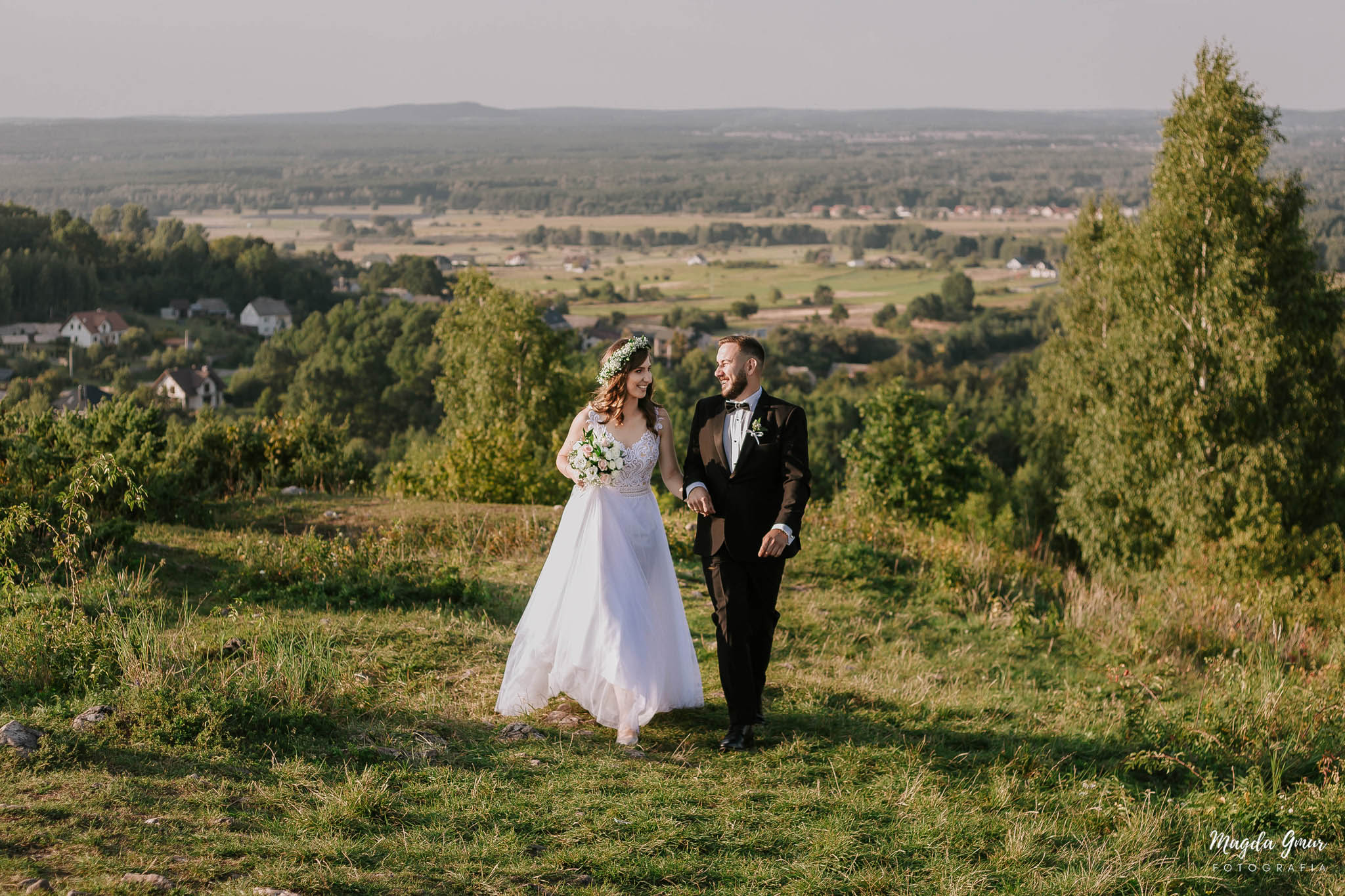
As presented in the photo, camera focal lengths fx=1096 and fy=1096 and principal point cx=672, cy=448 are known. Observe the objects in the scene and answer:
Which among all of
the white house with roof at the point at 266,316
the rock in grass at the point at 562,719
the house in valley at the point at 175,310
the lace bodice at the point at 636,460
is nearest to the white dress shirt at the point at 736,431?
the lace bodice at the point at 636,460

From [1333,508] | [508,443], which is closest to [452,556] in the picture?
[508,443]

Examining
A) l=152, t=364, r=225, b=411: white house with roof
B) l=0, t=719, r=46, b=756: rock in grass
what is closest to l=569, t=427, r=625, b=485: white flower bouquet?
l=0, t=719, r=46, b=756: rock in grass

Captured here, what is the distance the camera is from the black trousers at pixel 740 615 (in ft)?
20.3

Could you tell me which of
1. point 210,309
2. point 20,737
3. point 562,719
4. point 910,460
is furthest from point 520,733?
point 210,309

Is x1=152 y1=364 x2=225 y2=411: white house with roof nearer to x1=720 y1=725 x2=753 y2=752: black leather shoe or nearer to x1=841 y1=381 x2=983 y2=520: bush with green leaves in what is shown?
x1=841 y1=381 x2=983 y2=520: bush with green leaves

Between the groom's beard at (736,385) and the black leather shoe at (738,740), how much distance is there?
1.87m

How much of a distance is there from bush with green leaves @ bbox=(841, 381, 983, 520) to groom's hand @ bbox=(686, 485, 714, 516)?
25.0m

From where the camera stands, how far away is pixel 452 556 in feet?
35.4

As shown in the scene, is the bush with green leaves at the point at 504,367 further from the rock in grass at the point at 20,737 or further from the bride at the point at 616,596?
the rock in grass at the point at 20,737

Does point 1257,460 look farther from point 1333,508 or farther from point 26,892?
point 26,892

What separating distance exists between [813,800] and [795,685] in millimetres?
2141

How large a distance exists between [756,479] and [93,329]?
294 ft

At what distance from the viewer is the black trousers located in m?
6.19

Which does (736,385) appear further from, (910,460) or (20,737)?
(910,460)
